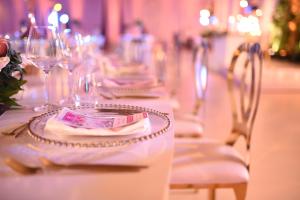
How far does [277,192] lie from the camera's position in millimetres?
2266

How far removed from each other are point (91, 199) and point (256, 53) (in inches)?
52.5

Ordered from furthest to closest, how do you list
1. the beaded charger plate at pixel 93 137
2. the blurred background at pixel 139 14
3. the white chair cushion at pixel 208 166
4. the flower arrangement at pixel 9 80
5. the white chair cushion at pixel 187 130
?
the blurred background at pixel 139 14, the white chair cushion at pixel 187 130, the white chair cushion at pixel 208 166, the flower arrangement at pixel 9 80, the beaded charger plate at pixel 93 137

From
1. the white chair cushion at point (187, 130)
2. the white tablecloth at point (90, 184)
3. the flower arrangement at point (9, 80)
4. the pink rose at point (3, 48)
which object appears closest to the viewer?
the white tablecloth at point (90, 184)

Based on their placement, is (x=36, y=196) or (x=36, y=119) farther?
(x=36, y=119)

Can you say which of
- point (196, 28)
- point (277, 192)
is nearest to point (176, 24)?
point (196, 28)

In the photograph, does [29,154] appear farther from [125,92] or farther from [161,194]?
[125,92]

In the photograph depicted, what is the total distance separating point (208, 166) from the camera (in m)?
1.49

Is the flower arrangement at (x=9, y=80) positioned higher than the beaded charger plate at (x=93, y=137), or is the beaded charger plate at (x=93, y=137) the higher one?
the flower arrangement at (x=9, y=80)

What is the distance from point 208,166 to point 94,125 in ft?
2.42

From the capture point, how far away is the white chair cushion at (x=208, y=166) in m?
1.44

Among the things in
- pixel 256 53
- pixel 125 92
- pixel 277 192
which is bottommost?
pixel 277 192

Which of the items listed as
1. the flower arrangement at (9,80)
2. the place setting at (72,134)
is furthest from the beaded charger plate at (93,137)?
the flower arrangement at (9,80)

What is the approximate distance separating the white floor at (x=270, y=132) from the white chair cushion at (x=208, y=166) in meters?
0.67

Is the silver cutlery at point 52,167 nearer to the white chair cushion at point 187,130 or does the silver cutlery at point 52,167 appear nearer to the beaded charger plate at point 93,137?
the beaded charger plate at point 93,137
